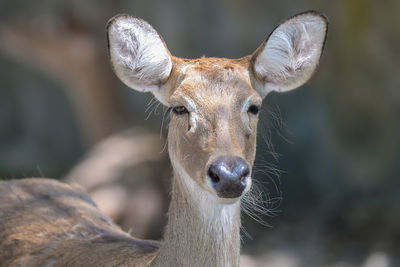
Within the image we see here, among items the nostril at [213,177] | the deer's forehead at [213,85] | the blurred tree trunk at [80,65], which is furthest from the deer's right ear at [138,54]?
the blurred tree trunk at [80,65]

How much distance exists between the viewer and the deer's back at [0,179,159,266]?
4.66m

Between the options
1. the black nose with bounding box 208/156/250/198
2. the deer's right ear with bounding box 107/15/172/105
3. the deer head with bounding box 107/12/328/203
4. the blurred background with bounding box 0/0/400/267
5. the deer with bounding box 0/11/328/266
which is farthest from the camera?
the blurred background with bounding box 0/0/400/267

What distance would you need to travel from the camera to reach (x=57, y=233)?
505 centimetres

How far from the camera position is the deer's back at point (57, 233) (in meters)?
4.66

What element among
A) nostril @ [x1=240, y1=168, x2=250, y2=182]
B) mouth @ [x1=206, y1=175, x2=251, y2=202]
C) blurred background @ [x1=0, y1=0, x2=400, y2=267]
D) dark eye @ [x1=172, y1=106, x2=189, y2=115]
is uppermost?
dark eye @ [x1=172, y1=106, x2=189, y2=115]

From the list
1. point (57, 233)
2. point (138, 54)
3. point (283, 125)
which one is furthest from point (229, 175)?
point (283, 125)

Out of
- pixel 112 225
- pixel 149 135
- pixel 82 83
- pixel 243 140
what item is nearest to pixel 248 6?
pixel 149 135

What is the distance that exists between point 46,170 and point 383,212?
25.5 ft

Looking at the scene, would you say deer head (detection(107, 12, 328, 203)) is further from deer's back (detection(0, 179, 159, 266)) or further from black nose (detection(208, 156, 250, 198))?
deer's back (detection(0, 179, 159, 266))

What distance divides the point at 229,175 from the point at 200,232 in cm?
60

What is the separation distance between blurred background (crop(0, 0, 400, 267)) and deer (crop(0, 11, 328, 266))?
120 inches

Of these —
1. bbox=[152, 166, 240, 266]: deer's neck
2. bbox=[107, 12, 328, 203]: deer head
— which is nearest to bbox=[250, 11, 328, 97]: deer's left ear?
bbox=[107, 12, 328, 203]: deer head

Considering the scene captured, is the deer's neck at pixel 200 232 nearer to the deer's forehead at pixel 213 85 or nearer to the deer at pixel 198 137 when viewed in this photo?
the deer at pixel 198 137

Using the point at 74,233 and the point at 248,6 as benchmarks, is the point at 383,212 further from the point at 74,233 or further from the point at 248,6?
the point at 74,233
